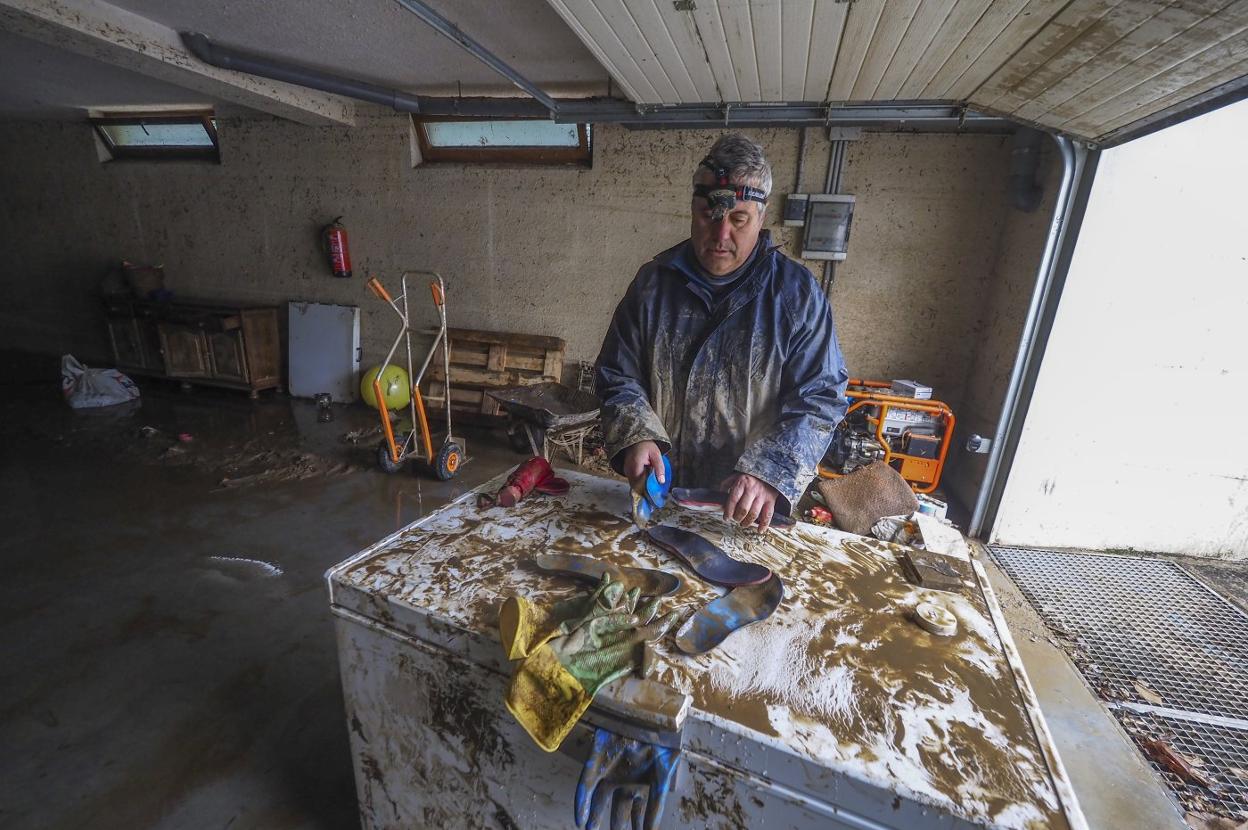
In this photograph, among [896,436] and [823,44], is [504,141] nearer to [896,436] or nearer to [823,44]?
[823,44]

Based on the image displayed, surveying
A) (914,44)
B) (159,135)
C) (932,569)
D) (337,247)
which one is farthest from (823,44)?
(159,135)

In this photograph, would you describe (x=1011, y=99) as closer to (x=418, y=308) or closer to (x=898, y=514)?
(x=898, y=514)

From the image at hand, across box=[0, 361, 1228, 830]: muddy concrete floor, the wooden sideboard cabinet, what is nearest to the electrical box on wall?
box=[0, 361, 1228, 830]: muddy concrete floor

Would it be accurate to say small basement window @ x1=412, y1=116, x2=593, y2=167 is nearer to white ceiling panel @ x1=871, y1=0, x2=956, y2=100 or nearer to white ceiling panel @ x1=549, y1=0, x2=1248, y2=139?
white ceiling panel @ x1=549, y1=0, x2=1248, y2=139

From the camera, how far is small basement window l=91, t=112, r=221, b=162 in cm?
575

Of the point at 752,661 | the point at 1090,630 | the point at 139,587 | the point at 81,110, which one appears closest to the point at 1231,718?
the point at 1090,630

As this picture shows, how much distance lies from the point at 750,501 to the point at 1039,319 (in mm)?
3129

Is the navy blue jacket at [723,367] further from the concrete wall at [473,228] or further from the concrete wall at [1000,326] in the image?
the concrete wall at [473,228]

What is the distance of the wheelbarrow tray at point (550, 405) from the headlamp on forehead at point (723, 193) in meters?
2.19

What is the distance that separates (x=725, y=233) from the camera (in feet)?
4.82

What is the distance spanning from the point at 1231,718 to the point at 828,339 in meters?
2.55

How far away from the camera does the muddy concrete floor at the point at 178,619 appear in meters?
1.69

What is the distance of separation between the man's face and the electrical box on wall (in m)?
A: 3.04

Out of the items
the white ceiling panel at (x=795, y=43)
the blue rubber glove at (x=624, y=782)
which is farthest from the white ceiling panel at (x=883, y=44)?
the blue rubber glove at (x=624, y=782)
